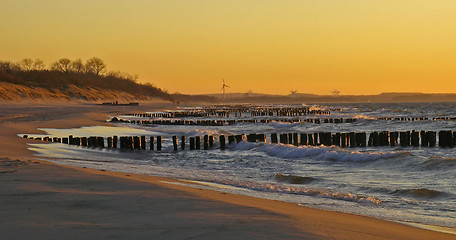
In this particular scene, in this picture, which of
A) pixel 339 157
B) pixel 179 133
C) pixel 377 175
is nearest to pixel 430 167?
pixel 377 175

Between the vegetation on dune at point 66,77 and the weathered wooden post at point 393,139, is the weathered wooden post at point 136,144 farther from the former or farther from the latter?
the vegetation on dune at point 66,77

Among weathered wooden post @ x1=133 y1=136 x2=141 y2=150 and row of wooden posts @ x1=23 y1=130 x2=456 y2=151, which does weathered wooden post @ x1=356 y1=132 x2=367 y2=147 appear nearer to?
row of wooden posts @ x1=23 y1=130 x2=456 y2=151

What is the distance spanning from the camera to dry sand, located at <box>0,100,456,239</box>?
5145 mm

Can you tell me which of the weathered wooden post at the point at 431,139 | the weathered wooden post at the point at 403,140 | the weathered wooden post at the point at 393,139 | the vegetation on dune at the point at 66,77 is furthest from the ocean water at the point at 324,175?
the vegetation on dune at the point at 66,77

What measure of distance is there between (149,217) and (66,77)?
10971 cm

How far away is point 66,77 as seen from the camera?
362 ft

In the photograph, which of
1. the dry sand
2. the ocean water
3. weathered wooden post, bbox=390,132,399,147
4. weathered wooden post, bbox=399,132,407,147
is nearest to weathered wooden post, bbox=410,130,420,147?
weathered wooden post, bbox=399,132,407,147

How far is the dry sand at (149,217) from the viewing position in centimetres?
514

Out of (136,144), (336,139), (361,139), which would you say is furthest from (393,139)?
(136,144)

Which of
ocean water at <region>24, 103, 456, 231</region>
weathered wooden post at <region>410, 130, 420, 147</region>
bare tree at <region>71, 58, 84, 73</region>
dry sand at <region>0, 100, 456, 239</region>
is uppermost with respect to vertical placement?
bare tree at <region>71, 58, 84, 73</region>

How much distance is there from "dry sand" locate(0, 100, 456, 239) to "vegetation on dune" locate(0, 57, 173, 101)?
78.9m

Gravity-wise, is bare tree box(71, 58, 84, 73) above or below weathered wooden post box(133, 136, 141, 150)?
above

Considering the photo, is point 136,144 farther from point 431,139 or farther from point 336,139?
point 431,139

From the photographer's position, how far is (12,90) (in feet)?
243
